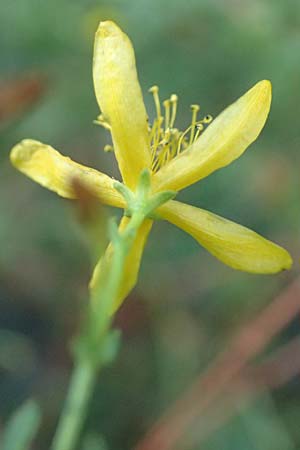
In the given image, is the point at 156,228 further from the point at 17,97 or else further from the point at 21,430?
the point at 21,430

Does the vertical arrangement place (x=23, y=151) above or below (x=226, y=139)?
below

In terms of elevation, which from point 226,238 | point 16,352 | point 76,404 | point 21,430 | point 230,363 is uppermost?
point 226,238

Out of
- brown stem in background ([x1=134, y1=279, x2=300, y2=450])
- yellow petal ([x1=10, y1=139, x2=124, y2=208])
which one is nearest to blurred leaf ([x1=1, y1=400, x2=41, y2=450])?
yellow petal ([x1=10, y1=139, x2=124, y2=208])

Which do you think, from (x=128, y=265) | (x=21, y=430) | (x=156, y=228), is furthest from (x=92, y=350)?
(x=156, y=228)

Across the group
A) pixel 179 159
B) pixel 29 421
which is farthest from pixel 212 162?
pixel 29 421

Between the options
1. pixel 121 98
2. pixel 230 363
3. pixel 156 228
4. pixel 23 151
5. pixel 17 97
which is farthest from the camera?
pixel 156 228

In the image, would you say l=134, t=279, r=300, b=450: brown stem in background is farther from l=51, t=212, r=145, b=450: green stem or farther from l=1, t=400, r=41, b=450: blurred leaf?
l=51, t=212, r=145, b=450: green stem
